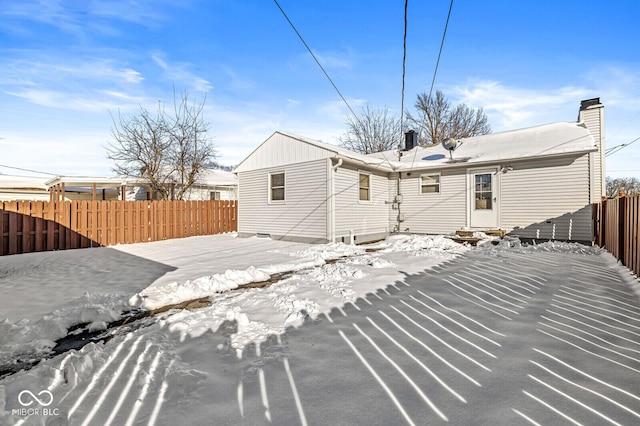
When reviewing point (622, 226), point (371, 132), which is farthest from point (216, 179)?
point (622, 226)

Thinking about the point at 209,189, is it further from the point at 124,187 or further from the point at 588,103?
the point at 588,103

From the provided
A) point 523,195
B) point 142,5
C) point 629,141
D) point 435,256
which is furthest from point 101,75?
point 629,141

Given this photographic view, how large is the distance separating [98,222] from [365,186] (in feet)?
31.0

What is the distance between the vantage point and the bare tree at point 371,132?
91.1ft

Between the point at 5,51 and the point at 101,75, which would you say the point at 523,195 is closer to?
the point at 101,75

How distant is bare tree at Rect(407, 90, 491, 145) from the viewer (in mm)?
28391

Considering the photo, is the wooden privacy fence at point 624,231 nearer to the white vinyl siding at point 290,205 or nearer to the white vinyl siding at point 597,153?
the white vinyl siding at point 597,153

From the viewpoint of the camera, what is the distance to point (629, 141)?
10656 millimetres

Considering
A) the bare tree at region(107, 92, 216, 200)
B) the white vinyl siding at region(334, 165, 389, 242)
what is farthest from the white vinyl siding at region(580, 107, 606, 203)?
the bare tree at region(107, 92, 216, 200)

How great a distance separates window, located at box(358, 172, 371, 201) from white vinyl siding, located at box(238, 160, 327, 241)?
1.90 meters

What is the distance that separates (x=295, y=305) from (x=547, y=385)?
2396mm

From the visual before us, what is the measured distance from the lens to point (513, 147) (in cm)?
999

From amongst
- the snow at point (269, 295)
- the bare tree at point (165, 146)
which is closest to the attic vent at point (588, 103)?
the snow at point (269, 295)

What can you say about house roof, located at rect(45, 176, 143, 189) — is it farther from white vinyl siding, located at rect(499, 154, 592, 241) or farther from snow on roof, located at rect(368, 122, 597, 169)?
white vinyl siding, located at rect(499, 154, 592, 241)
